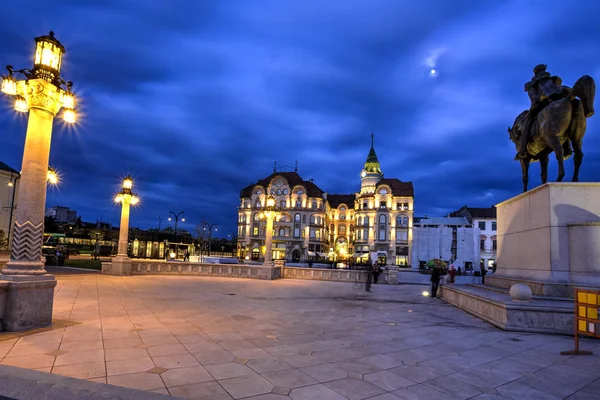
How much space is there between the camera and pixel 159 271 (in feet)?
91.2

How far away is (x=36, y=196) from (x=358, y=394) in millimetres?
8285

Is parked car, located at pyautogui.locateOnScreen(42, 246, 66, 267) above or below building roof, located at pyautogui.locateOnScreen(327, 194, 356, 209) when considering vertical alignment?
below

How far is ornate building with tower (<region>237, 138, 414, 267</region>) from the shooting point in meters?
79.9

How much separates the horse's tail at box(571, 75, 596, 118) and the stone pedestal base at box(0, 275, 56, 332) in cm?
1599

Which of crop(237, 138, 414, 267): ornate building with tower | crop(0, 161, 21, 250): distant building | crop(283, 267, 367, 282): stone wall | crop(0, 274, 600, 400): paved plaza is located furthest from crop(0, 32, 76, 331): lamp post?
crop(237, 138, 414, 267): ornate building with tower

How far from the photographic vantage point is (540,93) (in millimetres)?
12805

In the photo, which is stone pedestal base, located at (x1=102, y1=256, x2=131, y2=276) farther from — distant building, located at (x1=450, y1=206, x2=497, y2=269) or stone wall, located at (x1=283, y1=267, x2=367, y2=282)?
distant building, located at (x1=450, y1=206, x2=497, y2=269)

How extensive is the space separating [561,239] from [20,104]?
1527 centimetres

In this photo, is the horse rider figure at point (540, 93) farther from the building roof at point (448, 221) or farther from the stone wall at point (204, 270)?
the building roof at point (448, 221)

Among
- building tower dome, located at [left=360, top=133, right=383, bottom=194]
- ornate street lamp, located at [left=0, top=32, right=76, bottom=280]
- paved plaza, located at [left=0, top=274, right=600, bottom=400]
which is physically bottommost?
paved plaza, located at [left=0, top=274, right=600, bottom=400]

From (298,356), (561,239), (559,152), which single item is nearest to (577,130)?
(559,152)

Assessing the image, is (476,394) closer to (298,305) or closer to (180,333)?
(180,333)

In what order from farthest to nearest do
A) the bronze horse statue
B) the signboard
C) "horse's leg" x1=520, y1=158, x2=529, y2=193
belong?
"horse's leg" x1=520, y1=158, x2=529, y2=193
the bronze horse statue
the signboard

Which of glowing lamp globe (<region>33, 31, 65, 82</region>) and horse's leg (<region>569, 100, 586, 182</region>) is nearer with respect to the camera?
glowing lamp globe (<region>33, 31, 65, 82</region>)
